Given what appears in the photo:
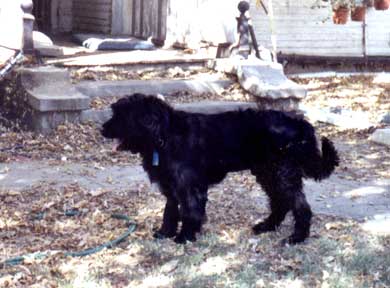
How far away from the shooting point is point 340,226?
21.1 feet

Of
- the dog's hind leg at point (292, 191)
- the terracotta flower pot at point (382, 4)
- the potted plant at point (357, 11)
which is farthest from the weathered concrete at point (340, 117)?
the dog's hind leg at point (292, 191)

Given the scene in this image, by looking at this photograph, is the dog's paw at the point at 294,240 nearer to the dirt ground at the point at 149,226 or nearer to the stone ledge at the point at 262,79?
the dirt ground at the point at 149,226

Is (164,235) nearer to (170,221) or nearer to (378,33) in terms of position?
(170,221)

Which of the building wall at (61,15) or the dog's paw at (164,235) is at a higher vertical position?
the building wall at (61,15)

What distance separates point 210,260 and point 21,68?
203 inches

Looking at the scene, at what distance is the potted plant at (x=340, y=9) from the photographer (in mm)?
12461

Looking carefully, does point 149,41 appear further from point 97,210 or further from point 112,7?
point 97,210

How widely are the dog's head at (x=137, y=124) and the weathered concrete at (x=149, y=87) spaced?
450 cm

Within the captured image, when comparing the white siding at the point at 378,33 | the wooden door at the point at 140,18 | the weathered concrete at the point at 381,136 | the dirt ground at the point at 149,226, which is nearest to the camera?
the dirt ground at the point at 149,226

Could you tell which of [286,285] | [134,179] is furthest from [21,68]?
[286,285]

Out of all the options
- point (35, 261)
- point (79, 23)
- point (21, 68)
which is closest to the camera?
point (35, 261)

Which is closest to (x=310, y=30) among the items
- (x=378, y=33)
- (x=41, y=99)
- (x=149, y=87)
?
(x=378, y=33)

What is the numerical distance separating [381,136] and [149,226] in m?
4.43

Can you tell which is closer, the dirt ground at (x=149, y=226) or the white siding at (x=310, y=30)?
the dirt ground at (x=149, y=226)
